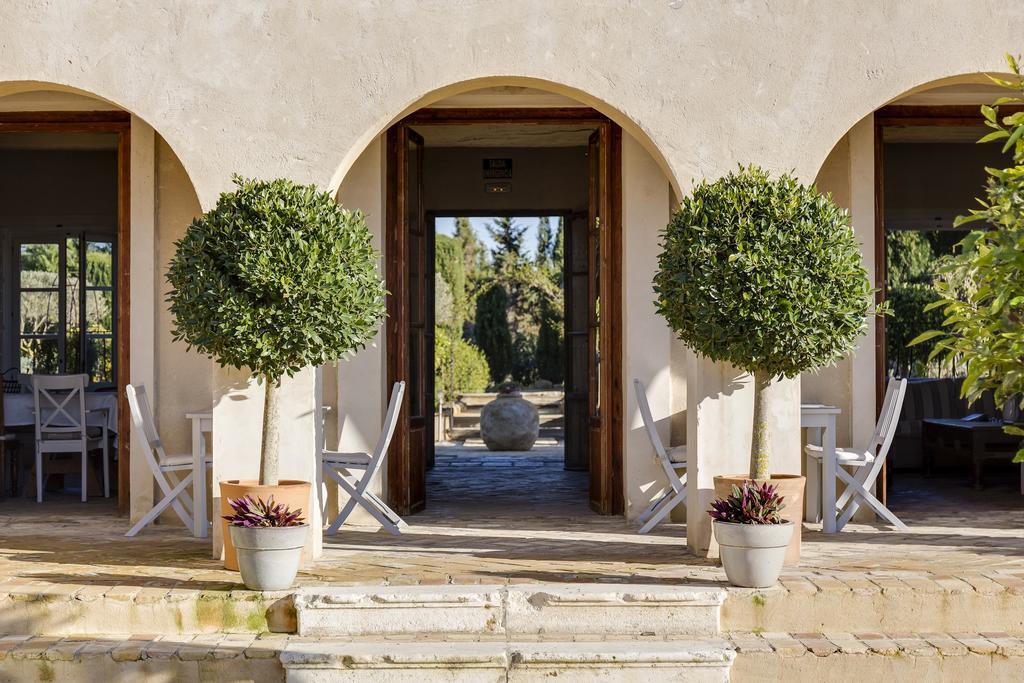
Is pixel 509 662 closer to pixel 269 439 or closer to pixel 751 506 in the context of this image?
pixel 751 506

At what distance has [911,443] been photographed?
9938 mm

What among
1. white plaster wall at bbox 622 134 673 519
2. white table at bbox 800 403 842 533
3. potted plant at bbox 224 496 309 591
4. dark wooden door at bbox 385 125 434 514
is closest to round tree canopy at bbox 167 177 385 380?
potted plant at bbox 224 496 309 591

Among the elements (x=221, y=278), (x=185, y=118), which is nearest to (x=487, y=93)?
(x=185, y=118)

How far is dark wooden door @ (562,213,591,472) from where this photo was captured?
1009cm

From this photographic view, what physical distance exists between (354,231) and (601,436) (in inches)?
109

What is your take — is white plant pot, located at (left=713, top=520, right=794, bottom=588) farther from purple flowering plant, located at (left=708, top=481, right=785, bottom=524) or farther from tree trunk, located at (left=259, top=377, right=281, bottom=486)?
tree trunk, located at (left=259, top=377, right=281, bottom=486)

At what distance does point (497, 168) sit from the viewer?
10180 mm

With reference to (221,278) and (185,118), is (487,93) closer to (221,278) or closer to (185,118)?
(185,118)

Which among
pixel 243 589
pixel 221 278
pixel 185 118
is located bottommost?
pixel 243 589

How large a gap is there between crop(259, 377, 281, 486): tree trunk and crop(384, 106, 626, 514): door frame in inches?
75.7

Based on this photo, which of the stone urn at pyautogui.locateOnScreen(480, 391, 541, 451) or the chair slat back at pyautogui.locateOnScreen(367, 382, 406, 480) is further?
the stone urn at pyautogui.locateOnScreen(480, 391, 541, 451)

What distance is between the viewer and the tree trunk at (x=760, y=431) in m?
5.24

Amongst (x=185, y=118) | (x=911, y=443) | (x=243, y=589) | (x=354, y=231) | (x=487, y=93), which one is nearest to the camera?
(x=243, y=589)

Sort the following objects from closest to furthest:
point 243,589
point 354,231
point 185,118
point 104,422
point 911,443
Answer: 1. point 243,589
2. point 354,231
3. point 185,118
4. point 104,422
5. point 911,443
